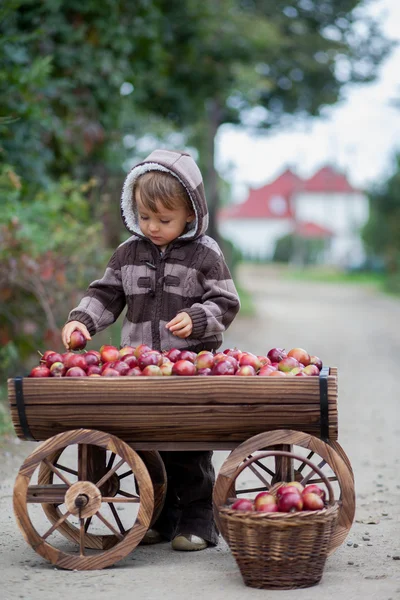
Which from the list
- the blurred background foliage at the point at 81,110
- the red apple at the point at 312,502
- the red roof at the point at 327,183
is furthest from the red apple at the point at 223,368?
the red roof at the point at 327,183

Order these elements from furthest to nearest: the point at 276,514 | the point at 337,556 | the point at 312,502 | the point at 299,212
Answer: the point at 299,212 → the point at 337,556 → the point at 312,502 → the point at 276,514

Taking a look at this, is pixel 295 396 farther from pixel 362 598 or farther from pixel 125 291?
pixel 125 291

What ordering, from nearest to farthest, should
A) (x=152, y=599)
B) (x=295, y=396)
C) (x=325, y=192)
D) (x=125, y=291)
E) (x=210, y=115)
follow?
(x=152, y=599) → (x=295, y=396) → (x=125, y=291) → (x=210, y=115) → (x=325, y=192)

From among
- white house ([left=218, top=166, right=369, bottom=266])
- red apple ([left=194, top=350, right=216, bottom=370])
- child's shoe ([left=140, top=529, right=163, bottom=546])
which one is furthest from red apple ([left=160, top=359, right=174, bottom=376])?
white house ([left=218, top=166, right=369, bottom=266])

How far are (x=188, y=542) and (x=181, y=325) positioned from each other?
98cm

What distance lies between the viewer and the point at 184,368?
13.2ft

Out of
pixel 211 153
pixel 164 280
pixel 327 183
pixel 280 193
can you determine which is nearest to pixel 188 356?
pixel 164 280

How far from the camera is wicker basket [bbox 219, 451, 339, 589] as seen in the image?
3734 mm

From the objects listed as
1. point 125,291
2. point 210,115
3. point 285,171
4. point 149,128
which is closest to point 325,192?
point 285,171

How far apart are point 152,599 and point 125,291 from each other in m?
1.51

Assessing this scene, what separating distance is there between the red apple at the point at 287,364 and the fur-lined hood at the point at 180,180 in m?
0.74

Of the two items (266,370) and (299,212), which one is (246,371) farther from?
(299,212)

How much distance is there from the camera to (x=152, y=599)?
12.0 feet

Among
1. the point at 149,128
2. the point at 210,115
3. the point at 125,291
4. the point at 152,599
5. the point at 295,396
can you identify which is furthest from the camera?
the point at 210,115
